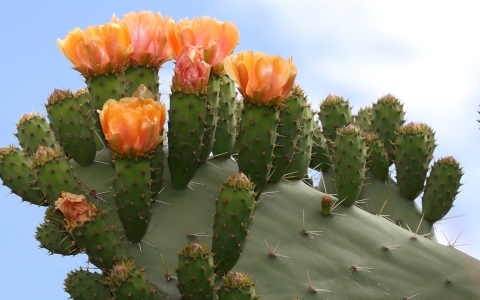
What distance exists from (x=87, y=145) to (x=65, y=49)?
1.35 feet

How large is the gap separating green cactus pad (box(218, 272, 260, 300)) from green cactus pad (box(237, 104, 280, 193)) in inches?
20.5

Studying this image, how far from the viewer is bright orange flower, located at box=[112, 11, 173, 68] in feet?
9.21

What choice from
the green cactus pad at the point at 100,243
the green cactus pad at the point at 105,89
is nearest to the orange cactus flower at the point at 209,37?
the green cactus pad at the point at 105,89

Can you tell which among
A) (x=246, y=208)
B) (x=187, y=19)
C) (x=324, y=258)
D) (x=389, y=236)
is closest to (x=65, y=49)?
(x=187, y=19)

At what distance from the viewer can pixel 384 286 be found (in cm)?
289

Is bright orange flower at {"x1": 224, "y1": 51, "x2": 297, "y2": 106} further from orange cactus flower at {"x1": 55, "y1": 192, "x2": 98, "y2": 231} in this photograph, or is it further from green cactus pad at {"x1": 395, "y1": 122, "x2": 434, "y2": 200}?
green cactus pad at {"x1": 395, "y1": 122, "x2": 434, "y2": 200}

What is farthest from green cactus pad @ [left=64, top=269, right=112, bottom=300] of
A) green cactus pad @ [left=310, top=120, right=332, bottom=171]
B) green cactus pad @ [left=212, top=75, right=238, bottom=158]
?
green cactus pad @ [left=310, top=120, right=332, bottom=171]

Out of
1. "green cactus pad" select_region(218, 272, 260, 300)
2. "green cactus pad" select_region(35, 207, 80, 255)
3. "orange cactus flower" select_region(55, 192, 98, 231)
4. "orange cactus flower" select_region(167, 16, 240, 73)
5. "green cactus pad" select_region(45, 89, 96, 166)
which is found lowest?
"green cactus pad" select_region(35, 207, 80, 255)

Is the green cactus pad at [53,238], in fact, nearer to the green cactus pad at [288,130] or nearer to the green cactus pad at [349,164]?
the green cactus pad at [288,130]

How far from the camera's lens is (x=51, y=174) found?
98.1 inches

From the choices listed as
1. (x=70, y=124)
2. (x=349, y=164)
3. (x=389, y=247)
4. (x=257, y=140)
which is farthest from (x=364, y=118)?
(x=70, y=124)

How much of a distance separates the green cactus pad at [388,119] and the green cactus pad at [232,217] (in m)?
1.59

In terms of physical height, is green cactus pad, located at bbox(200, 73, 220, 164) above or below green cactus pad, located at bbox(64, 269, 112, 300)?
above

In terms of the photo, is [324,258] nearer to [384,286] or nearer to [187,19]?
[384,286]
